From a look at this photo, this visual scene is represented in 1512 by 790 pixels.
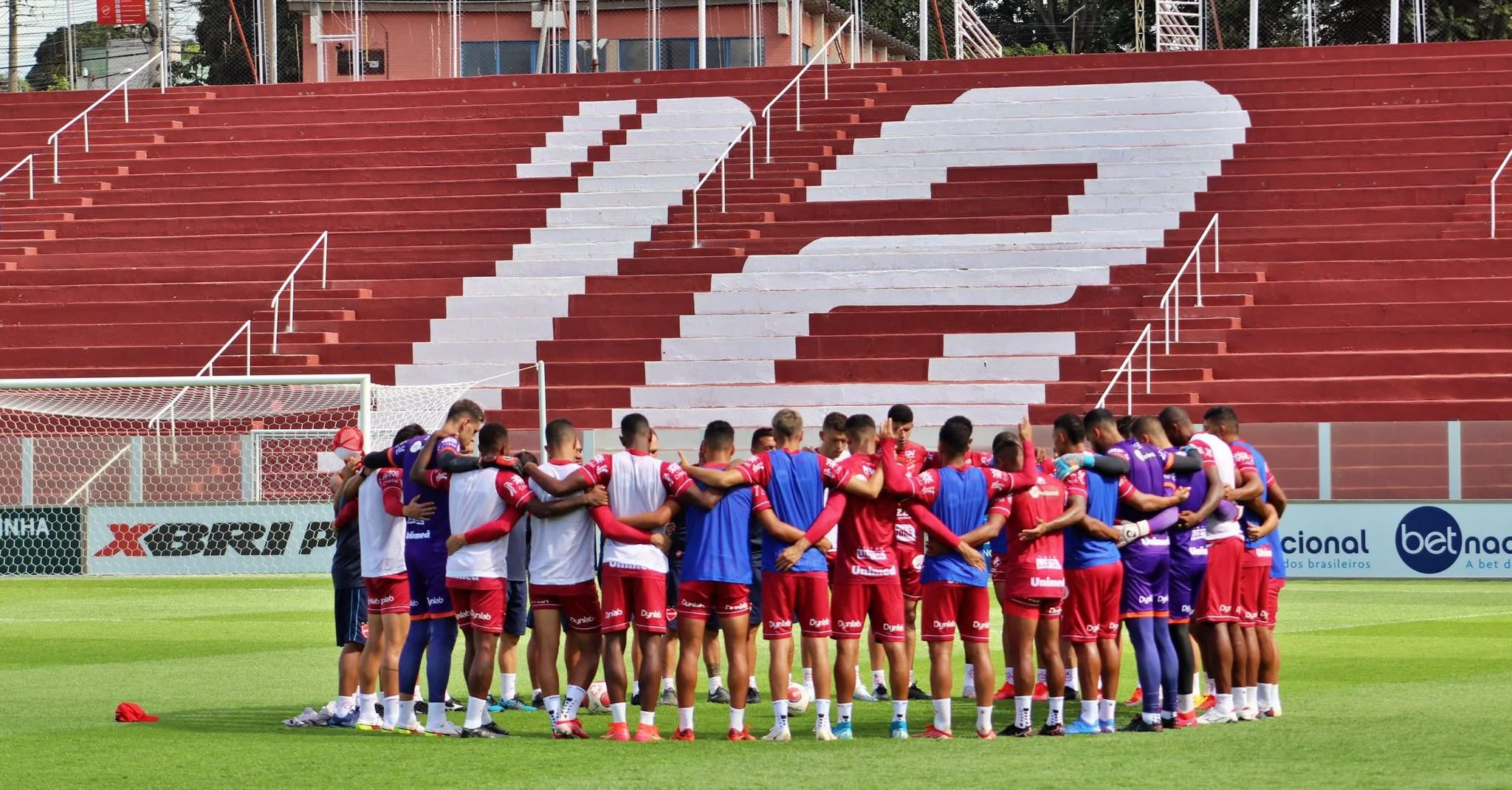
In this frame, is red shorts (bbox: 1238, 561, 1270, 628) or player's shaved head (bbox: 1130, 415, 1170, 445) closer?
player's shaved head (bbox: 1130, 415, 1170, 445)

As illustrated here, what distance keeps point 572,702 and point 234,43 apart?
43023mm

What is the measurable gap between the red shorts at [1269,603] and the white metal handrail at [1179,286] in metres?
14.6

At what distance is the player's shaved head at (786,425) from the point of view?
10.7 m

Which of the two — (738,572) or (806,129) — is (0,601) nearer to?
(738,572)

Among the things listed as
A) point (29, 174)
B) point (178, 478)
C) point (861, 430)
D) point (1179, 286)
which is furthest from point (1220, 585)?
point (29, 174)

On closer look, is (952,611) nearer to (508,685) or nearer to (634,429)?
(634,429)

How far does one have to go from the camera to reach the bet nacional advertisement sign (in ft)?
74.2

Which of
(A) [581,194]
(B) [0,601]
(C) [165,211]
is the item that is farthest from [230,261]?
(B) [0,601]

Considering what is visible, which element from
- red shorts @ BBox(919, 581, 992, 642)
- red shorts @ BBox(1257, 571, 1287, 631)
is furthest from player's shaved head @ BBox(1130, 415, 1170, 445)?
red shorts @ BBox(919, 581, 992, 642)

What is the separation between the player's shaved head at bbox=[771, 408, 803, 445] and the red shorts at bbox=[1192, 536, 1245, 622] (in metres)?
2.59

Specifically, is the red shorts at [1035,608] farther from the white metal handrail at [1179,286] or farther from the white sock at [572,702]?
the white metal handrail at [1179,286]

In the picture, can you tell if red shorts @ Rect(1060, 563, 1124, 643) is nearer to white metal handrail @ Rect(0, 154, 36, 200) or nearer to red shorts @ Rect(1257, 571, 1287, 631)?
red shorts @ Rect(1257, 571, 1287, 631)

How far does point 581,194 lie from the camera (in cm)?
3322

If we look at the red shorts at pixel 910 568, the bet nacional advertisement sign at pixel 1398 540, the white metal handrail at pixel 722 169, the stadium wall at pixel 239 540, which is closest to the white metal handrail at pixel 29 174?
the stadium wall at pixel 239 540
